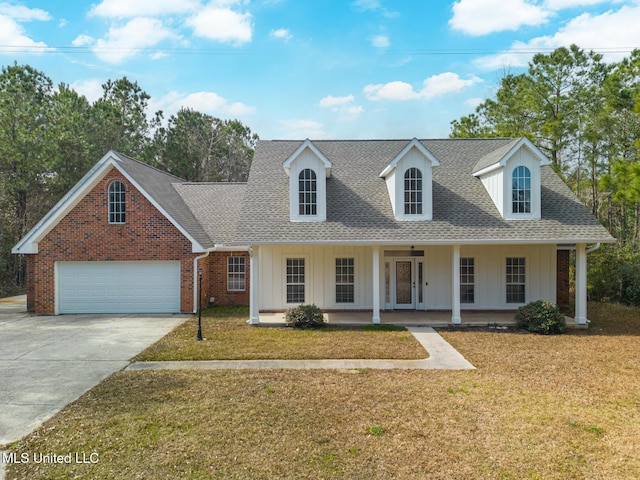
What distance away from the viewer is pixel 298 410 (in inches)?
245

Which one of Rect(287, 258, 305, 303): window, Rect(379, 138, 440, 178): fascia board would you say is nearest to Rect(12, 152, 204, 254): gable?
Rect(287, 258, 305, 303): window

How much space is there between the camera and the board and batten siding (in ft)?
48.5

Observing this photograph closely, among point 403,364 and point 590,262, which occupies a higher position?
point 590,262

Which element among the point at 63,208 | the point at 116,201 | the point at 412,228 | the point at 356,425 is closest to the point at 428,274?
the point at 412,228

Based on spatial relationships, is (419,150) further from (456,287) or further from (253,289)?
(253,289)

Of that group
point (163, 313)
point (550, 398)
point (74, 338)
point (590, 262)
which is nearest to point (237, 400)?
point (550, 398)

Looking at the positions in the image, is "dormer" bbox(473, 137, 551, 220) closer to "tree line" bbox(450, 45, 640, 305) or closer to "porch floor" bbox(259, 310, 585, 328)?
"porch floor" bbox(259, 310, 585, 328)

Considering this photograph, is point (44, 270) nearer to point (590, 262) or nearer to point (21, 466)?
point (21, 466)

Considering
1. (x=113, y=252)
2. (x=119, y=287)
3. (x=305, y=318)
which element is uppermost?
(x=113, y=252)

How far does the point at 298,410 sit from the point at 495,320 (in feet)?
30.5

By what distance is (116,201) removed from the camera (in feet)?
49.6

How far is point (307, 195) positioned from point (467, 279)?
682cm

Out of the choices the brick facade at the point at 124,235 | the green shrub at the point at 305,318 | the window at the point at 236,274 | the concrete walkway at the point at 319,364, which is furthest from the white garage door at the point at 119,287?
the concrete walkway at the point at 319,364

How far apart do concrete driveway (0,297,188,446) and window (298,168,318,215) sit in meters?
5.74
